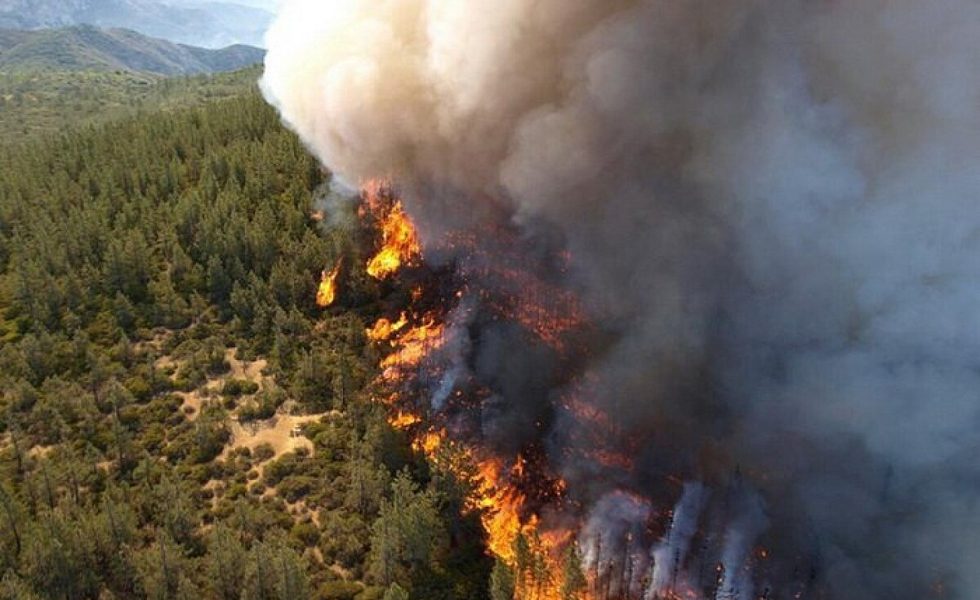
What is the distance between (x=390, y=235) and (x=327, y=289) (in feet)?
31.5

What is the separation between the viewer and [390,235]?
73938 millimetres

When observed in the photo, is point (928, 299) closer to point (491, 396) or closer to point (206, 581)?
point (491, 396)

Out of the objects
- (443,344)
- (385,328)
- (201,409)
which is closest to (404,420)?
(443,344)

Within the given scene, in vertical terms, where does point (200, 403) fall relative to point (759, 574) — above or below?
above

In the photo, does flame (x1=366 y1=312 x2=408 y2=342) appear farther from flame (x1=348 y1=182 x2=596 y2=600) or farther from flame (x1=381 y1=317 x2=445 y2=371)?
flame (x1=381 y1=317 x2=445 y2=371)

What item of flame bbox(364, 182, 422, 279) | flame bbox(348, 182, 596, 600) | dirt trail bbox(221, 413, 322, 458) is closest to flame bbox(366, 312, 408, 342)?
flame bbox(348, 182, 596, 600)

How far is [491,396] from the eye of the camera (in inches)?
2078

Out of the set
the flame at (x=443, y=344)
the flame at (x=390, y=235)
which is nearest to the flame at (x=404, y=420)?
the flame at (x=443, y=344)

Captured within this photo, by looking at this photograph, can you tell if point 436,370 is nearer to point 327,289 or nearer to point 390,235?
point 327,289

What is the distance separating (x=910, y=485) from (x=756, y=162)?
20.1 m

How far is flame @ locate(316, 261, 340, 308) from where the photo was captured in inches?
2645

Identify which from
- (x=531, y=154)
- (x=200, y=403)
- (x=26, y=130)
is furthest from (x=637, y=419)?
(x=26, y=130)

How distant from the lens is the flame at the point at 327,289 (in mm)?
67188

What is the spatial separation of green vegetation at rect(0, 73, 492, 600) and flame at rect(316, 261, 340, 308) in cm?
88
